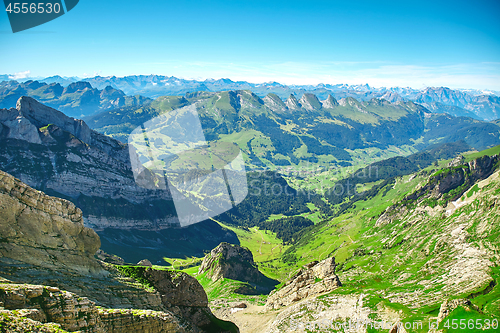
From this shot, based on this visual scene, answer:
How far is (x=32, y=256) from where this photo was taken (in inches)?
742

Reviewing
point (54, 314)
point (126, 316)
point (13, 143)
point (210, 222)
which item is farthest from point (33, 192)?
point (210, 222)

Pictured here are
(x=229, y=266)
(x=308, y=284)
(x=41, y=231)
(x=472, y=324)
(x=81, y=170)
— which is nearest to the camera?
(x=41, y=231)

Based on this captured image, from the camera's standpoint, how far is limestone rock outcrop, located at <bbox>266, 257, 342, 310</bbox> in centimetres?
5150

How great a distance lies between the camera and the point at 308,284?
54.4m

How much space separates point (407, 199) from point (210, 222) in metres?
126

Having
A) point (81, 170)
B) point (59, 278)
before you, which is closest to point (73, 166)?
point (81, 170)

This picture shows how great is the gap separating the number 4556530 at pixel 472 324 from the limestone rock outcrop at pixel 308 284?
25.2 m

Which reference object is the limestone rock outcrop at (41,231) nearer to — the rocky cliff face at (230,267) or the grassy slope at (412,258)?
the grassy slope at (412,258)

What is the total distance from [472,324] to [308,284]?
32.1 meters

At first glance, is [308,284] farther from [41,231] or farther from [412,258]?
[41,231]

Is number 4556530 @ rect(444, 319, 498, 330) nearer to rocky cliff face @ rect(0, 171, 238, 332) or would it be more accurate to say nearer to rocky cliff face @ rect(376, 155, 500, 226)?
rocky cliff face @ rect(0, 171, 238, 332)

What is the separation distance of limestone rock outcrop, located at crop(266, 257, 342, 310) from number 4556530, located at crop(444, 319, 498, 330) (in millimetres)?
25204

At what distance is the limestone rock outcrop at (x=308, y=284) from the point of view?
51.5 metres

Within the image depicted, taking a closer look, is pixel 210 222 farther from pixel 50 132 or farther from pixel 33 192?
pixel 33 192
